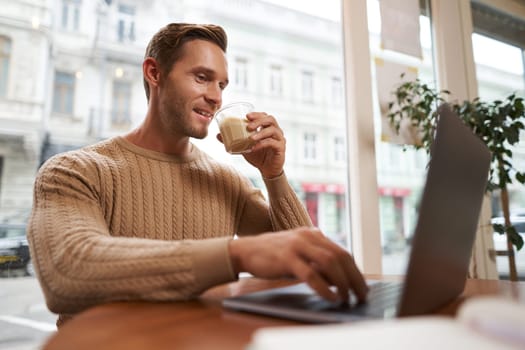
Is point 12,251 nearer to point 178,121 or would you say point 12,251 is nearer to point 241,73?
point 178,121

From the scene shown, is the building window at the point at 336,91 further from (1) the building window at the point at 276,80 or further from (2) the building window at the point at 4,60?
Result: (2) the building window at the point at 4,60

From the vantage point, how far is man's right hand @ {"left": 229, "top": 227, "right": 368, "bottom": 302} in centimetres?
47

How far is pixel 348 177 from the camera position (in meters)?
2.01

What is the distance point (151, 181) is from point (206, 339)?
727 mm

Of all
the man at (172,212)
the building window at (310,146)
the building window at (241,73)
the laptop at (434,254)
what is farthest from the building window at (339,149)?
the laptop at (434,254)

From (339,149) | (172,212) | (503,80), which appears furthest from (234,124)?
(503,80)

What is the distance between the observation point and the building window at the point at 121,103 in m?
1.79

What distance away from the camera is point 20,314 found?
4.84 feet

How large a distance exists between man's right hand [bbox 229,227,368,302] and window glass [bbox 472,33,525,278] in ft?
7.55

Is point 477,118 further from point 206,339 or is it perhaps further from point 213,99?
point 206,339

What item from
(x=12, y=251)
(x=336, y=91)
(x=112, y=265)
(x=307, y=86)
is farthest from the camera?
(x=307, y=86)

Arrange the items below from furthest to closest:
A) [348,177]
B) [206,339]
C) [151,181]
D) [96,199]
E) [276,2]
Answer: [276,2], [348,177], [151,181], [96,199], [206,339]

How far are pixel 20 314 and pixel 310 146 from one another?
1.70m

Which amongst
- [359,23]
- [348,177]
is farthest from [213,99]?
[359,23]
